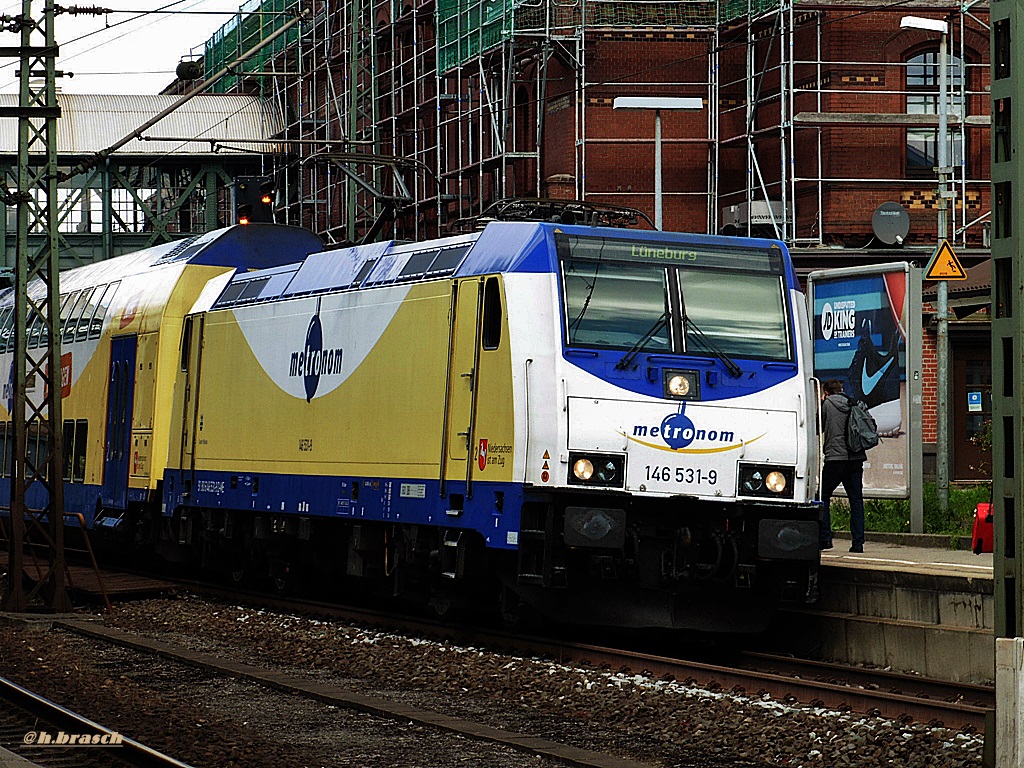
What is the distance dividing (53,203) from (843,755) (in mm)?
11526

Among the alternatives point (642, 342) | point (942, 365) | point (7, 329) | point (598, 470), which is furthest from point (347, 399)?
point (7, 329)

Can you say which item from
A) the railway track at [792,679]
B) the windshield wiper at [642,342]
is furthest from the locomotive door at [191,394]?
the windshield wiper at [642,342]

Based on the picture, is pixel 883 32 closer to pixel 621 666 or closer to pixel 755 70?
pixel 755 70

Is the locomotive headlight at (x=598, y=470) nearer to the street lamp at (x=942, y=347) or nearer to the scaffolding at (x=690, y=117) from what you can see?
the street lamp at (x=942, y=347)

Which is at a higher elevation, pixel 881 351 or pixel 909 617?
pixel 881 351

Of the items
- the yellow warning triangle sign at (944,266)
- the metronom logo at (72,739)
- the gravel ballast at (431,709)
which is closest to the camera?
the gravel ballast at (431,709)

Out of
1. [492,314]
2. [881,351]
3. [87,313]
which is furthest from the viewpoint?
[87,313]

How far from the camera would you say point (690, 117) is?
37531 mm

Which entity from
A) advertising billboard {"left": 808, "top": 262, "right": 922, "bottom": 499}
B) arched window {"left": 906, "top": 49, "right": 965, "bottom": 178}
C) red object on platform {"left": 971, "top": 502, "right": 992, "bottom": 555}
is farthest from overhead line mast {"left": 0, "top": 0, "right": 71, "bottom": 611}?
arched window {"left": 906, "top": 49, "right": 965, "bottom": 178}

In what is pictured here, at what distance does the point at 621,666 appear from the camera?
45.1 feet

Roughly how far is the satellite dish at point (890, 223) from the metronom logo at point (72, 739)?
81.0ft

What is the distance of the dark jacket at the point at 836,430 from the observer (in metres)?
18.3

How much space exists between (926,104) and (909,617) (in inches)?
905

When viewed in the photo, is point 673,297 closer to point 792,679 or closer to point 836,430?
point 792,679
